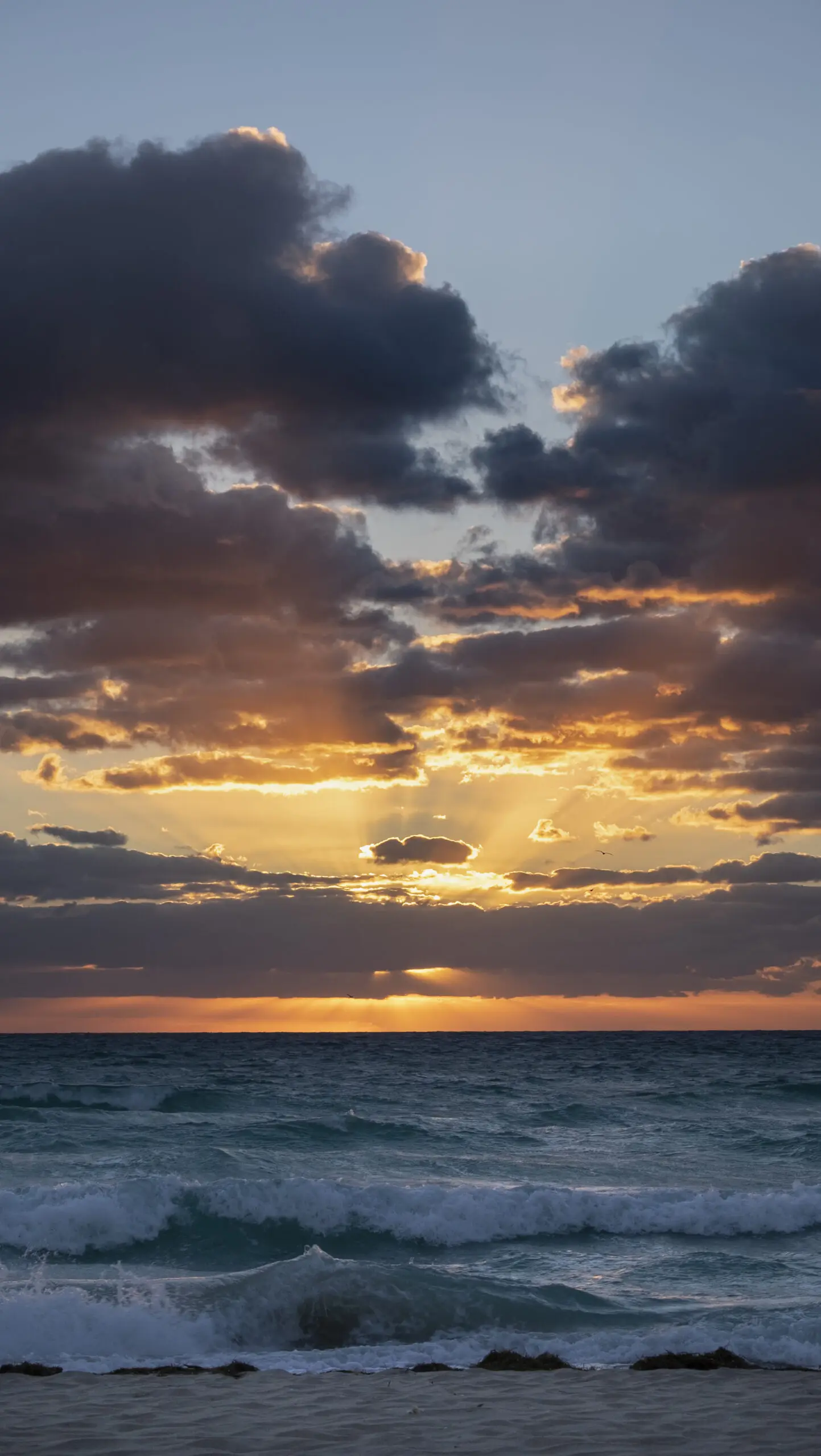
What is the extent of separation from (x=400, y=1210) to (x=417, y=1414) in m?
15.4

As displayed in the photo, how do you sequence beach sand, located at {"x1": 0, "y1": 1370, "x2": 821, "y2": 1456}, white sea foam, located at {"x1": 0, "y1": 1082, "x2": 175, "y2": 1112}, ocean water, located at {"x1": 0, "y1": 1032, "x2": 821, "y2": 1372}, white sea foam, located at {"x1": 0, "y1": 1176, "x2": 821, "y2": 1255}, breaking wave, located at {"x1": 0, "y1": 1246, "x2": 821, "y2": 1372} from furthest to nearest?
white sea foam, located at {"x1": 0, "y1": 1082, "x2": 175, "y2": 1112} < white sea foam, located at {"x1": 0, "y1": 1176, "x2": 821, "y2": 1255} < ocean water, located at {"x1": 0, "y1": 1032, "x2": 821, "y2": 1372} < breaking wave, located at {"x1": 0, "y1": 1246, "x2": 821, "y2": 1372} < beach sand, located at {"x1": 0, "y1": 1370, "x2": 821, "y2": 1456}

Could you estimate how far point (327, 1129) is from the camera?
43.0m

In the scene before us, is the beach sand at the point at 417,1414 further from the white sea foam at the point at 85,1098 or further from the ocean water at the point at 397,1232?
the white sea foam at the point at 85,1098

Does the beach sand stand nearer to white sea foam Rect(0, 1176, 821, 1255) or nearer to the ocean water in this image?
the ocean water

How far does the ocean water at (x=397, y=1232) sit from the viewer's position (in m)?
17.0

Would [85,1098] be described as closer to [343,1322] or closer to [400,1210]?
[400,1210]

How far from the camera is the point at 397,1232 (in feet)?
86.9

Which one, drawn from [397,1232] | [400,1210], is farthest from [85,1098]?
[397,1232]

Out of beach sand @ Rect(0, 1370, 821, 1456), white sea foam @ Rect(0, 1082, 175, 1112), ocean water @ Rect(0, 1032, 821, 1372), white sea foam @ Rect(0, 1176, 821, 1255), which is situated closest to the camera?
beach sand @ Rect(0, 1370, 821, 1456)

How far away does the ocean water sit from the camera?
17.0 m

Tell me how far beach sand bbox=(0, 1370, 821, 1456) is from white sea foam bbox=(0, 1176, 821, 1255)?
1207 cm

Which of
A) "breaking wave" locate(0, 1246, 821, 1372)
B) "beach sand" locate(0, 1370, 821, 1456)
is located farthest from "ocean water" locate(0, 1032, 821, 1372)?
"beach sand" locate(0, 1370, 821, 1456)

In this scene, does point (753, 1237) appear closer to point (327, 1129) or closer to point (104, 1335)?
point (104, 1335)

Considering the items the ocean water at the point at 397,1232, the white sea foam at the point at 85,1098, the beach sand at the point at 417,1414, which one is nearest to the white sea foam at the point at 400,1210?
the ocean water at the point at 397,1232
